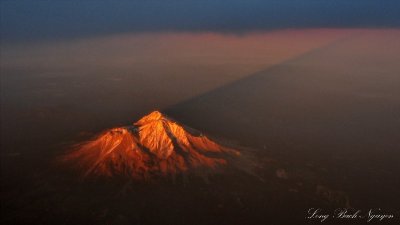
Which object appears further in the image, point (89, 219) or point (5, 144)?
point (5, 144)

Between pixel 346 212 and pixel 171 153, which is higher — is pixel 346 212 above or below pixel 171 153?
below

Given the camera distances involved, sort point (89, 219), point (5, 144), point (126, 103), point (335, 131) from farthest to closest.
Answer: point (126, 103) → point (335, 131) → point (5, 144) → point (89, 219)

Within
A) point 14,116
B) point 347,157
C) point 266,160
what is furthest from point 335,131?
point 14,116

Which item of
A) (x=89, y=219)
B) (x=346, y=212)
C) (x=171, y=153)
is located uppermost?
(x=171, y=153)

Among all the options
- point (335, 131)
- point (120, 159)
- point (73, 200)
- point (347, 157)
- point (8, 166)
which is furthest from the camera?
point (335, 131)

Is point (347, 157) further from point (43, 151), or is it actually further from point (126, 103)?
point (126, 103)

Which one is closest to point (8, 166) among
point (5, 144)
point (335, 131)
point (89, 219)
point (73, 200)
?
point (5, 144)
